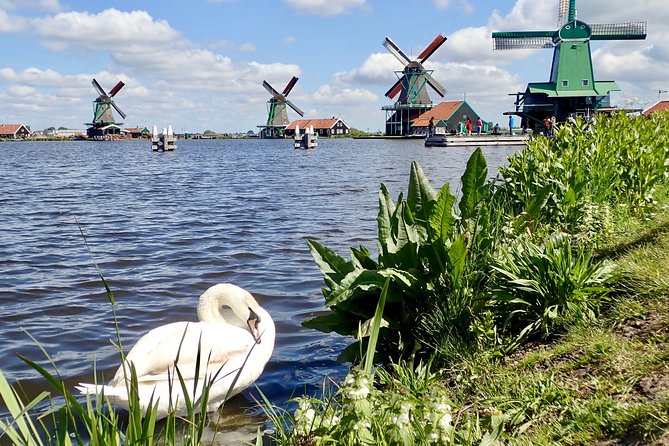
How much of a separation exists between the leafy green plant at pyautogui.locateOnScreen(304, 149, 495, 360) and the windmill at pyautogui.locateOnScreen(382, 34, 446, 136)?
73.3 m

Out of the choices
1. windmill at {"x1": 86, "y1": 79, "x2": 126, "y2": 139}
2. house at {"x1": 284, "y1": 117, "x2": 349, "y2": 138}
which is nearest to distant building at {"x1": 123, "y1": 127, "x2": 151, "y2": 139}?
windmill at {"x1": 86, "y1": 79, "x2": 126, "y2": 139}

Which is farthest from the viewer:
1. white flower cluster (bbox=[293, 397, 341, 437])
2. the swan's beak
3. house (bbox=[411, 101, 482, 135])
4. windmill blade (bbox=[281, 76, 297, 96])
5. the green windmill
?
windmill blade (bbox=[281, 76, 297, 96])

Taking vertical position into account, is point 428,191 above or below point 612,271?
above

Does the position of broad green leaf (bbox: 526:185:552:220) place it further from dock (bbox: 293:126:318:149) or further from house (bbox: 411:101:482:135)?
house (bbox: 411:101:482:135)

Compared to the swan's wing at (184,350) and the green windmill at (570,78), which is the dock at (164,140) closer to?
the green windmill at (570,78)

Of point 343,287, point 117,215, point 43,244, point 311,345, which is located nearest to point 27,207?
point 117,215

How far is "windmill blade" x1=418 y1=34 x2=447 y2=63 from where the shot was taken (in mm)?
74875

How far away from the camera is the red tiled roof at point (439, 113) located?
74.7m

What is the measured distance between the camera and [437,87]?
257 ft

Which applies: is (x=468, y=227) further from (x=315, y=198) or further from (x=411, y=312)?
(x=315, y=198)

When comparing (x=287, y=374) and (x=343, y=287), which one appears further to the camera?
(x=287, y=374)

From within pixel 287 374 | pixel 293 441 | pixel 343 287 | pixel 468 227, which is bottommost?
pixel 287 374

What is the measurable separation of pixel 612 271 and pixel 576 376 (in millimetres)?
1184

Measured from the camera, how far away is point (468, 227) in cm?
444
